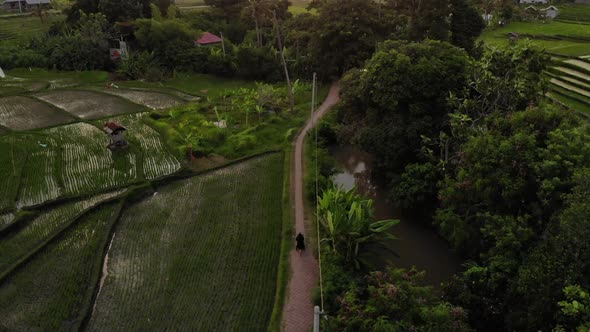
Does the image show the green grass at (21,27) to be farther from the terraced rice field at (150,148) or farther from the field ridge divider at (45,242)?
the field ridge divider at (45,242)

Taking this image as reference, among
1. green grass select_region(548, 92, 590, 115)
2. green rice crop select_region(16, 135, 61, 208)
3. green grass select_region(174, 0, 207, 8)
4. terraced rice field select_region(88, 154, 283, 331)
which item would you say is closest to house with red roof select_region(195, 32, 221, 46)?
green rice crop select_region(16, 135, 61, 208)

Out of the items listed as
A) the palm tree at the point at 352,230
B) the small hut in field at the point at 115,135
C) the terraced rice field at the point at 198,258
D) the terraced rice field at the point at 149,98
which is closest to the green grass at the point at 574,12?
the terraced rice field at the point at 149,98

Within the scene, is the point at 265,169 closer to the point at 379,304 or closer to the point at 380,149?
the point at 380,149

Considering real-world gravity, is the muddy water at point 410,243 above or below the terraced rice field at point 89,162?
below

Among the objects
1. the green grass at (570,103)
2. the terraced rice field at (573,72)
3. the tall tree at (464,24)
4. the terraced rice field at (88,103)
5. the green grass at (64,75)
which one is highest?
the tall tree at (464,24)

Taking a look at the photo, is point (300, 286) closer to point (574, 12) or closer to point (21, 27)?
point (21, 27)
